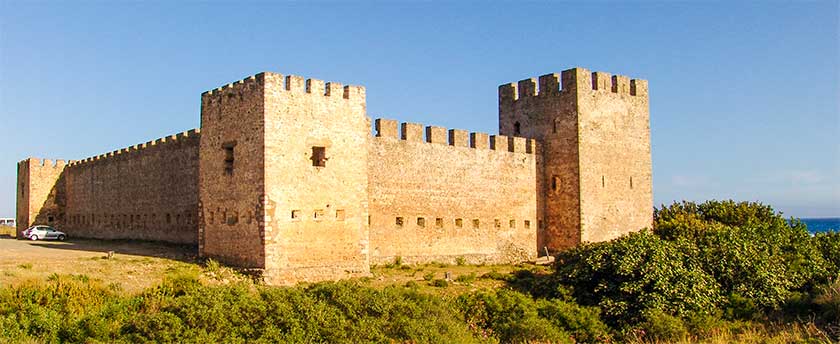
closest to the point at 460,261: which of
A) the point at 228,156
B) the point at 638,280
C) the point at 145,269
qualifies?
the point at 638,280

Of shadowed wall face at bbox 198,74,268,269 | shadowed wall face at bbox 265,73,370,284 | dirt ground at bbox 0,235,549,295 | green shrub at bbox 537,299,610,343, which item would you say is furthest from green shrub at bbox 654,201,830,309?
shadowed wall face at bbox 198,74,268,269

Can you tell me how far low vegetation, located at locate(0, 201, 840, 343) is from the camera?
1433cm

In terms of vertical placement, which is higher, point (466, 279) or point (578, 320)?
point (466, 279)

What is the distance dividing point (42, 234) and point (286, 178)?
18.7 metres

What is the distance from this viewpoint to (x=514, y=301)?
1775cm

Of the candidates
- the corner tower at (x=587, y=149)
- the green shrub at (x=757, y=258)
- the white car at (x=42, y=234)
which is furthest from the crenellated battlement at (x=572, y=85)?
the white car at (x=42, y=234)

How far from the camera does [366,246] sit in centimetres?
2042

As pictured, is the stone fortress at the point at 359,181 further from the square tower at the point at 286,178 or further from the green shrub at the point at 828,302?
the green shrub at the point at 828,302

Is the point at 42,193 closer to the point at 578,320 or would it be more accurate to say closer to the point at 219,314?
the point at 219,314

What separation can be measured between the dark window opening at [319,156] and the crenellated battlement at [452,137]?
315 centimetres

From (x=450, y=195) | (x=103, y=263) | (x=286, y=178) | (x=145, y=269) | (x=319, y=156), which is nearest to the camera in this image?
(x=145, y=269)

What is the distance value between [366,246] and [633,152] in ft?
43.1

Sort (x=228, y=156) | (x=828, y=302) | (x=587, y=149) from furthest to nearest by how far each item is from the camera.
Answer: (x=587, y=149) < (x=228, y=156) < (x=828, y=302)

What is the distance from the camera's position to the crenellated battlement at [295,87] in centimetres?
1903
